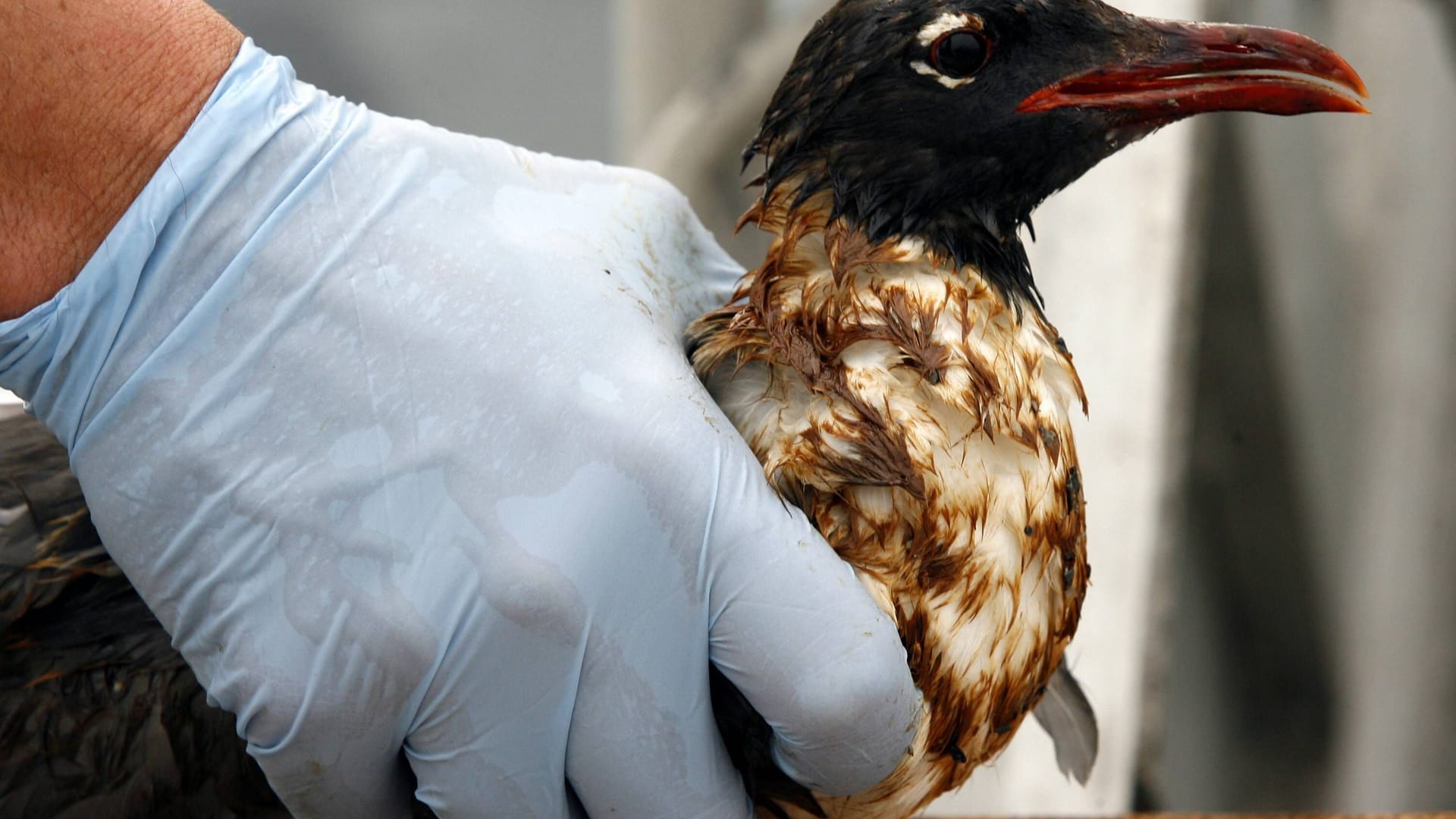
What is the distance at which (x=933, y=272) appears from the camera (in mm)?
1234

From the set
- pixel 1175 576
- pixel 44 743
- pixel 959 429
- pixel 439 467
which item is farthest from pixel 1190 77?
pixel 1175 576

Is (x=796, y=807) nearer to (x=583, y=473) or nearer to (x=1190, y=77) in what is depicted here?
(x=583, y=473)

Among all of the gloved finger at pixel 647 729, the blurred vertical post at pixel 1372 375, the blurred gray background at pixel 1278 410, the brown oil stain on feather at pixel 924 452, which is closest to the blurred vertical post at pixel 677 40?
the blurred gray background at pixel 1278 410

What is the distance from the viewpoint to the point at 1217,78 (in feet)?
3.95

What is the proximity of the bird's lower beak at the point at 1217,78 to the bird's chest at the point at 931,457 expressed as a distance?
23cm

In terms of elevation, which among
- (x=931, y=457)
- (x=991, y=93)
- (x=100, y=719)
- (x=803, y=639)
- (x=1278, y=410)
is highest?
(x=991, y=93)

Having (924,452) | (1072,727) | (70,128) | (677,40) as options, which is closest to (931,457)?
(924,452)

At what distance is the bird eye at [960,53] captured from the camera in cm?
120

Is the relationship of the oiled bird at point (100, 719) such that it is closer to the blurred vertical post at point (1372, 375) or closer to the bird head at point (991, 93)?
the bird head at point (991, 93)

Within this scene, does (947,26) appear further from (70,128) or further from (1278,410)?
(1278,410)

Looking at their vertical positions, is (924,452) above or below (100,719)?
above

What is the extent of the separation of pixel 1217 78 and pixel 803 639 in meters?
0.70

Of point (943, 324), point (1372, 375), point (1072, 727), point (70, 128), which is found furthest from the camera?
point (1372, 375)

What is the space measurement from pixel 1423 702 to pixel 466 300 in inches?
118
